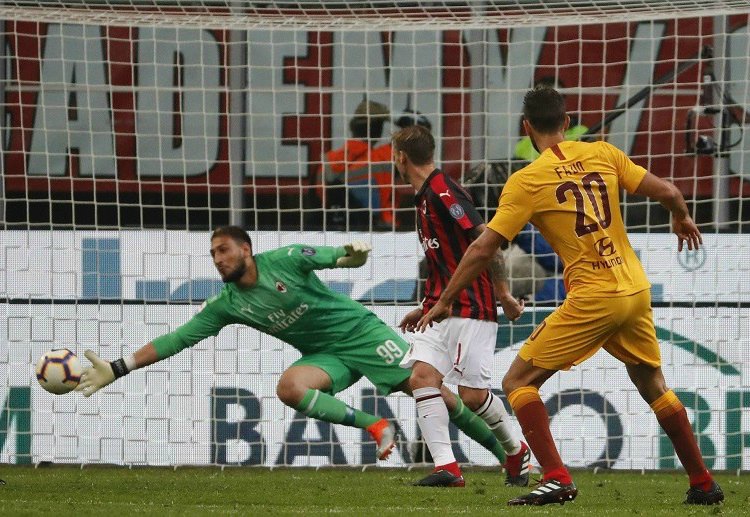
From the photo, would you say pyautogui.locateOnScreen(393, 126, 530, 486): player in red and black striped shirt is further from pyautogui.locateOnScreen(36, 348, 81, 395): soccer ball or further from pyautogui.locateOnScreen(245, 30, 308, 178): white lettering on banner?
pyautogui.locateOnScreen(245, 30, 308, 178): white lettering on banner

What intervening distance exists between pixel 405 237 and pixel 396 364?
5.98ft

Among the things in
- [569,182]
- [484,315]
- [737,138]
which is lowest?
[484,315]

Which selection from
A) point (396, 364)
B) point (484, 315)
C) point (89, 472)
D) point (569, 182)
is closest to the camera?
point (569, 182)

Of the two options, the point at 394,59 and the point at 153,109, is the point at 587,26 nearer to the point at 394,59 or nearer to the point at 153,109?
the point at 394,59

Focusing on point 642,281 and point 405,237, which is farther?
point 405,237

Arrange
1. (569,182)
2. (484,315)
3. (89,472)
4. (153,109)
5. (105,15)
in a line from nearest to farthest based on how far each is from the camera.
Result: (569,182) → (484,315) → (89,472) → (105,15) → (153,109)

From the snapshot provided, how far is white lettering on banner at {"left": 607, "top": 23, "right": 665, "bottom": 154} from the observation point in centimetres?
1056

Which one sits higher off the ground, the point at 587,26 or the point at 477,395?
the point at 587,26

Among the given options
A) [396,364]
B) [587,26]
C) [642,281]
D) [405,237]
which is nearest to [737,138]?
[587,26]

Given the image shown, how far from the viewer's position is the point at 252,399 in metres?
9.66

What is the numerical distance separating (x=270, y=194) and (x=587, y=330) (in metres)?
4.90

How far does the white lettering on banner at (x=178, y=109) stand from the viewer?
10469 millimetres

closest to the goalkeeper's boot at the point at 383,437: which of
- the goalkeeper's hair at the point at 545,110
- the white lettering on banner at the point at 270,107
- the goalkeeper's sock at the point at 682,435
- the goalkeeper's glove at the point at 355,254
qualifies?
the goalkeeper's glove at the point at 355,254

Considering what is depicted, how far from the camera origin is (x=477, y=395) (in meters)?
7.50
